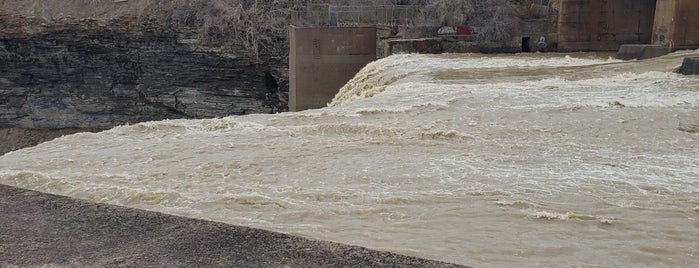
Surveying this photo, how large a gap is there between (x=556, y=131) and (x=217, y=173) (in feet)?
15.2

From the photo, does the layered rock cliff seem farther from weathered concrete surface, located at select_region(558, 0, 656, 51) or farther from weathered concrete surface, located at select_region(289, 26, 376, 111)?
weathered concrete surface, located at select_region(558, 0, 656, 51)

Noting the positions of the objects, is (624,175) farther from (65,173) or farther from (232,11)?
(232,11)

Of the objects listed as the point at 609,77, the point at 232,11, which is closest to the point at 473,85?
the point at 609,77

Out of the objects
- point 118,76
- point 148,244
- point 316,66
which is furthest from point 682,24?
point 118,76

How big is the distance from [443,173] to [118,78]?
2469 cm

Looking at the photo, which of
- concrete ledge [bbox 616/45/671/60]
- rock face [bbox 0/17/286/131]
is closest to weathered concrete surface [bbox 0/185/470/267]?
concrete ledge [bbox 616/45/671/60]

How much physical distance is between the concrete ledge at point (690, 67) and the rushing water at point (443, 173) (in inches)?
54.6

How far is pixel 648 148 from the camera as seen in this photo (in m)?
8.29

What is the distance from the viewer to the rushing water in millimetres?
5383

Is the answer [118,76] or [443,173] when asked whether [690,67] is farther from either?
[118,76]

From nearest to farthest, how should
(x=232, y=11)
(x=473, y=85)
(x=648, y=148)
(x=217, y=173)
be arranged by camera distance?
1. (x=217, y=173)
2. (x=648, y=148)
3. (x=473, y=85)
4. (x=232, y=11)

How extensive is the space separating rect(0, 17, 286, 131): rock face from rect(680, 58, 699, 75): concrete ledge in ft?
55.0

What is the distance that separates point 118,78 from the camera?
1152 inches

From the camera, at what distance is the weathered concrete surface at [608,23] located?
2127 centimetres
